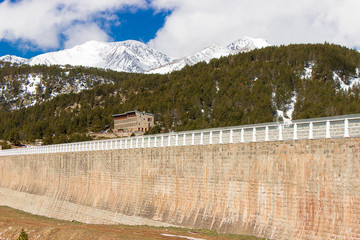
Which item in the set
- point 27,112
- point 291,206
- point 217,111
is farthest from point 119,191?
point 27,112

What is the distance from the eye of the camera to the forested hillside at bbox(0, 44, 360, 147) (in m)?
90.9

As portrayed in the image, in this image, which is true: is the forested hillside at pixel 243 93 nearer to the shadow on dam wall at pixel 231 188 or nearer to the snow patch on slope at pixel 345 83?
the snow patch on slope at pixel 345 83

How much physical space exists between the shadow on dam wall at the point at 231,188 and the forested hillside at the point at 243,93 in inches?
1722

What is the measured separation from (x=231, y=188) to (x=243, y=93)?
267 ft

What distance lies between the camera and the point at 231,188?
75.7ft

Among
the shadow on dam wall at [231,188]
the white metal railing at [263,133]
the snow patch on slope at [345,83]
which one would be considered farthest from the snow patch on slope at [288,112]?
the white metal railing at [263,133]

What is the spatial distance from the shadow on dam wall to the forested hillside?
143 ft

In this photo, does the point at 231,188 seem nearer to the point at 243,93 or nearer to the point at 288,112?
the point at 243,93

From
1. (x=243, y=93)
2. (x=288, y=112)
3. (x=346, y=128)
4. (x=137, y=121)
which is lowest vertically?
(x=346, y=128)

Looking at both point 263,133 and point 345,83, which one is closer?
point 263,133

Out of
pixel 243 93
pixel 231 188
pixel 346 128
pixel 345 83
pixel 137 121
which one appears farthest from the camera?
pixel 345 83

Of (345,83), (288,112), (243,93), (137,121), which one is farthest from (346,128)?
(345,83)

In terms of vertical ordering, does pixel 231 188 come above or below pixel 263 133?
below

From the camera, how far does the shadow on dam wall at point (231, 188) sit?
17391 millimetres
